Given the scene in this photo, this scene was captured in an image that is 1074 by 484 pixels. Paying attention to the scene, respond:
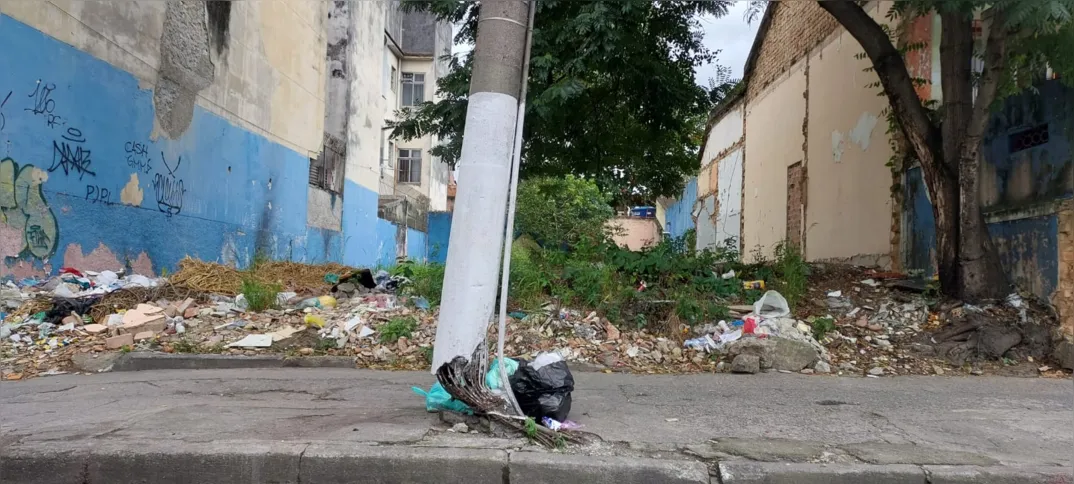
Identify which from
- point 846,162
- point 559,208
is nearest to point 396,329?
point 846,162

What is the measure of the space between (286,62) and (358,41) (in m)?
5.32

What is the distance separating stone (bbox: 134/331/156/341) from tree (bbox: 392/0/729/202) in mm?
4526

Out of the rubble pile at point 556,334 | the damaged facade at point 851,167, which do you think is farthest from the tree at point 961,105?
the rubble pile at point 556,334

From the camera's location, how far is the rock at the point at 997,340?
652cm

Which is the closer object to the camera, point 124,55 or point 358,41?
point 124,55

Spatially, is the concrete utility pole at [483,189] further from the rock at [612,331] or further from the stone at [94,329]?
the stone at [94,329]

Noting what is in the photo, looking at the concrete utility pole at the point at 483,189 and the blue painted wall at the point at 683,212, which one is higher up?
the blue painted wall at the point at 683,212

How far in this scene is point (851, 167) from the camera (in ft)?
34.9

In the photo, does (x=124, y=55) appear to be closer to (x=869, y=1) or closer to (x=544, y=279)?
(x=544, y=279)

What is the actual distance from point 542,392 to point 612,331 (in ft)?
10.0

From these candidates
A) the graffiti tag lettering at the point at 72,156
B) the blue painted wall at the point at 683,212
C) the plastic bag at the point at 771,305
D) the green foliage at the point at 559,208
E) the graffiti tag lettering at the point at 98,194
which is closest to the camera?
the plastic bag at the point at 771,305

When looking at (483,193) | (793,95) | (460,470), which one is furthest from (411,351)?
(793,95)

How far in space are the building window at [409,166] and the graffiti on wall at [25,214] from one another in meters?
20.4

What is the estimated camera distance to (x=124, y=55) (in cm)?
927
